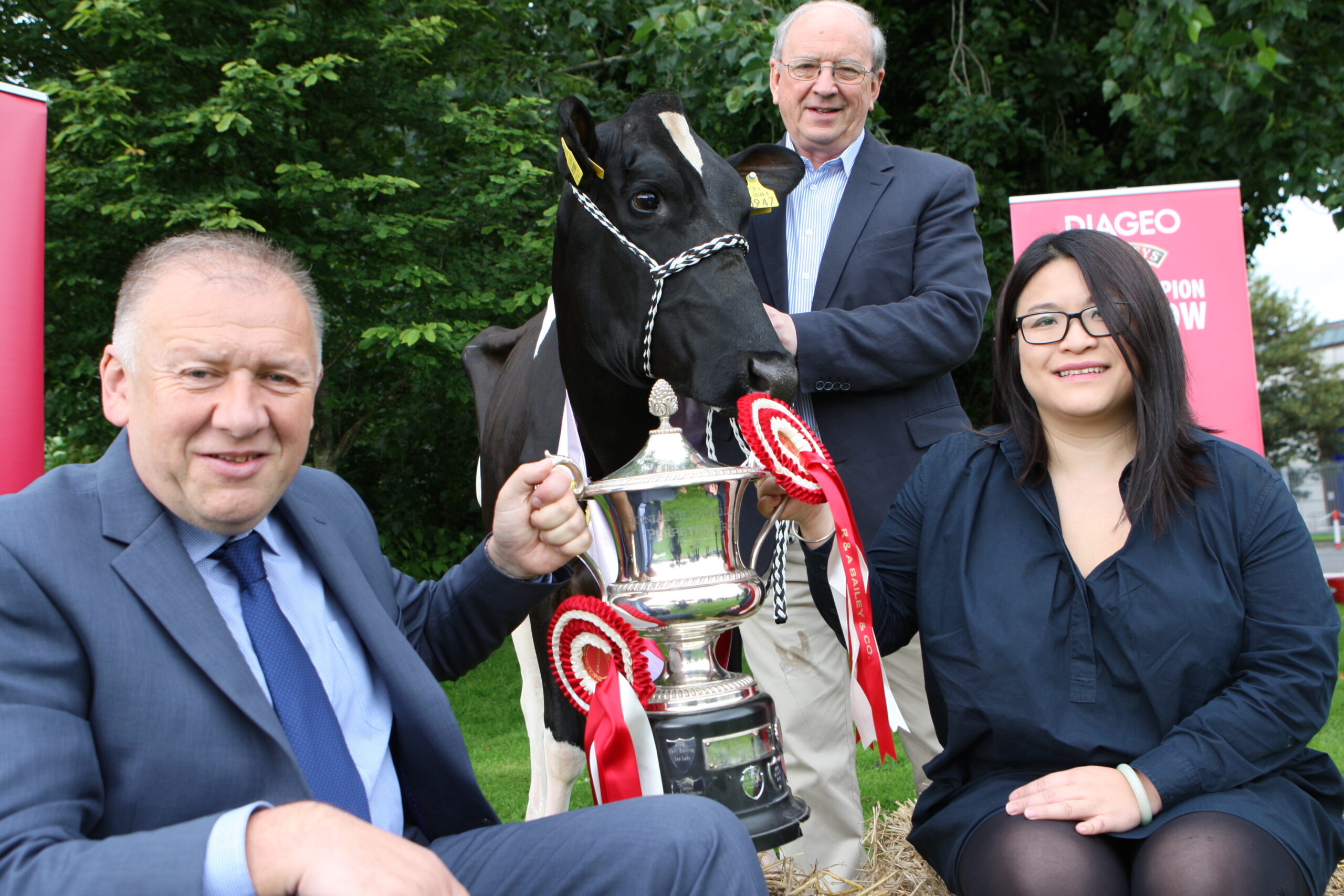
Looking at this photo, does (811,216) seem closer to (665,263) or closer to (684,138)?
(684,138)

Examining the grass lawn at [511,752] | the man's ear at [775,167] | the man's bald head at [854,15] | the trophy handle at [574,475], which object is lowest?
the grass lawn at [511,752]

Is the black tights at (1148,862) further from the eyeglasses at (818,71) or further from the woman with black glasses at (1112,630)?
the eyeglasses at (818,71)

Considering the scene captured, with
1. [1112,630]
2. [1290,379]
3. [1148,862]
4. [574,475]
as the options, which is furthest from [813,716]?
[1290,379]

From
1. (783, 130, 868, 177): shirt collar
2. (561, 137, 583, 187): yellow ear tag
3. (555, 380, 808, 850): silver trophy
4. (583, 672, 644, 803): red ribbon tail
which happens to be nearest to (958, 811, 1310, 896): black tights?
(555, 380, 808, 850): silver trophy

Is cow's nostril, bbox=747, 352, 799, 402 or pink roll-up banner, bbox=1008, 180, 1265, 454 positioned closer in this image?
cow's nostril, bbox=747, 352, 799, 402

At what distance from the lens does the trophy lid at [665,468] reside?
194cm

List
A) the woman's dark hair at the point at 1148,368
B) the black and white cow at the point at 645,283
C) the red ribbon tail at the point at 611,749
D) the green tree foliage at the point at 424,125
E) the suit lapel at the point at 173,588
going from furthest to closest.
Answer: the green tree foliage at the point at 424,125
the black and white cow at the point at 645,283
the woman's dark hair at the point at 1148,368
the red ribbon tail at the point at 611,749
the suit lapel at the point at 173,588

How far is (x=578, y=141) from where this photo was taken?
100 inches

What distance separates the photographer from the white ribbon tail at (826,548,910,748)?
6.96 feet

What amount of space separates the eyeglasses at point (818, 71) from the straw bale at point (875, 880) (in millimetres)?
2109

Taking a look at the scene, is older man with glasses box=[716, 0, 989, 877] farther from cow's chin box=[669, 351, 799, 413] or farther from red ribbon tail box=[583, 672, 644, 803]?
red ribbon tail box=[583, 672, 644, 803]

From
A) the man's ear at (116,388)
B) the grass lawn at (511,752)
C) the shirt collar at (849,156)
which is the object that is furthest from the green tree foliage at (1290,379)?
the man's ear at (116,388)

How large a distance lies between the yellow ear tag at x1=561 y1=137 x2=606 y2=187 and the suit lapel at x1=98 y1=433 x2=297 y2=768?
4.29 feet

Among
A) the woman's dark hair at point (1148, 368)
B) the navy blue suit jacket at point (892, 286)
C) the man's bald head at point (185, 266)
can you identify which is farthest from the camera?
the navy blue suit jacket at point (892, 286)
